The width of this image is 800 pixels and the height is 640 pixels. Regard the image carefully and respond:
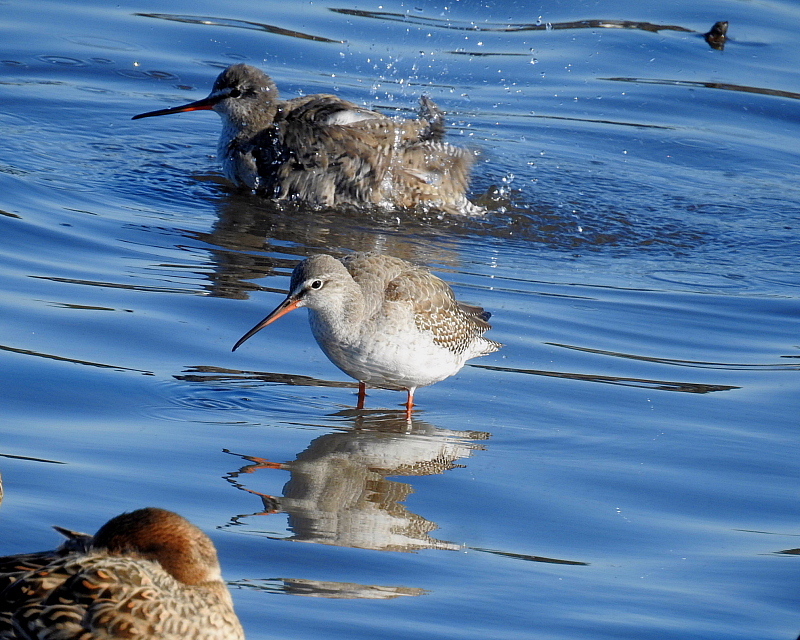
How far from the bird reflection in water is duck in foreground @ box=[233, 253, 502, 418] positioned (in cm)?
27

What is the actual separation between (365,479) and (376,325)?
3.96ft

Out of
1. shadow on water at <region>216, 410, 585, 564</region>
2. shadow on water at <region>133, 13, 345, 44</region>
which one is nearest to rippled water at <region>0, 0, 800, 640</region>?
shadow on water at <region>216, 410, 585, 564</region>

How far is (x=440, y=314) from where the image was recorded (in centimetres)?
736

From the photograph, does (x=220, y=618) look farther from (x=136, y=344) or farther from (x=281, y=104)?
(x=281, y=104)

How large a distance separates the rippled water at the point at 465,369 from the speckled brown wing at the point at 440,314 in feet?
0.92

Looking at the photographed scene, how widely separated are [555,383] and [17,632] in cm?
407

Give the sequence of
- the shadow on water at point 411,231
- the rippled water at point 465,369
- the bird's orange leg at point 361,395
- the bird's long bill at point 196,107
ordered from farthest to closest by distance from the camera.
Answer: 1. the bird's long bill at point 196,107
2. the shadow on water at point 411,231
3. the bird's orange leg at point 361,395
4. the rippled water at point 465,369

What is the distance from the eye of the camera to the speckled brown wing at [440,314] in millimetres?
7223

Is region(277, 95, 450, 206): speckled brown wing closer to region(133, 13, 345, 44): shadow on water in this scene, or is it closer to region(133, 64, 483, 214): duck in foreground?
region(133, 64, 483, 214): duck in foreground

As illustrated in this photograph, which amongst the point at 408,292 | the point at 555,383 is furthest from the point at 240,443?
the point at 555,383

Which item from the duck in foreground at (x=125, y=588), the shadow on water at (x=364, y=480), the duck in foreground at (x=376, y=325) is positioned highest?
the duck in foreground at (x=376, y=325)

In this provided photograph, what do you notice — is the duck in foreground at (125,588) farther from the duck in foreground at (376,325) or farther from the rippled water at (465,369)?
the duck in foreground at (376,325)

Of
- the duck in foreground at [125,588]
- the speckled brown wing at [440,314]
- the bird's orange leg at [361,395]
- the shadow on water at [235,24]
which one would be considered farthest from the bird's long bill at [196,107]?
the duck in foreground at [125,588]

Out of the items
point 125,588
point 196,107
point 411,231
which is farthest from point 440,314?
point 196,107
